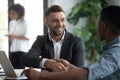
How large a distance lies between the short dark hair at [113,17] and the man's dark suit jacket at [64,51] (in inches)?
43.7

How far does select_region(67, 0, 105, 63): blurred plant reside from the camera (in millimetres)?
5391

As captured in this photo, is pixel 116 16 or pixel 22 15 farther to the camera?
pixel 22 15

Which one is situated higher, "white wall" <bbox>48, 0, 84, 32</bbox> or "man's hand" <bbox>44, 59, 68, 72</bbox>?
"white wall" <bbox>48, 0, 84, 32</bbox>

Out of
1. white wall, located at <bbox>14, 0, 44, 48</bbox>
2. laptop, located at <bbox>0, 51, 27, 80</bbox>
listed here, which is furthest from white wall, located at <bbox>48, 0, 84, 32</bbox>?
laptop, located at <bbox>0, 51, 27, 80</bbox>

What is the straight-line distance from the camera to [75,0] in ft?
19.1

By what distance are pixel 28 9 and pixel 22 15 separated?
560 mm

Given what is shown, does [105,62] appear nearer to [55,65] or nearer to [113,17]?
[113,17]

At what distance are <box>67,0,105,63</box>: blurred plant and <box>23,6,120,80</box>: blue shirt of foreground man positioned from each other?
12.6 ft

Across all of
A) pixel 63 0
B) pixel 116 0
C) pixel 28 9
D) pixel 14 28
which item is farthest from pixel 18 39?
pixel 116 0

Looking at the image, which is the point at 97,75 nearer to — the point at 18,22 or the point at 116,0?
the point at 18,22

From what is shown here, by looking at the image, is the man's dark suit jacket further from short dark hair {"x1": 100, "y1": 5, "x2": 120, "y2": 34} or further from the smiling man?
short dark hair {"x1": 100, "y1": 5, "x2": 120, "y2": 34}


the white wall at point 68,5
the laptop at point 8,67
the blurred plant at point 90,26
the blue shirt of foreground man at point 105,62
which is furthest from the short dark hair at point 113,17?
the white wall at point 68,5

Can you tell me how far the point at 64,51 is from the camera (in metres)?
2.59

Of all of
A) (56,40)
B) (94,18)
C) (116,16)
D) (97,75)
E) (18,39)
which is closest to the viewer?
(97,75)
